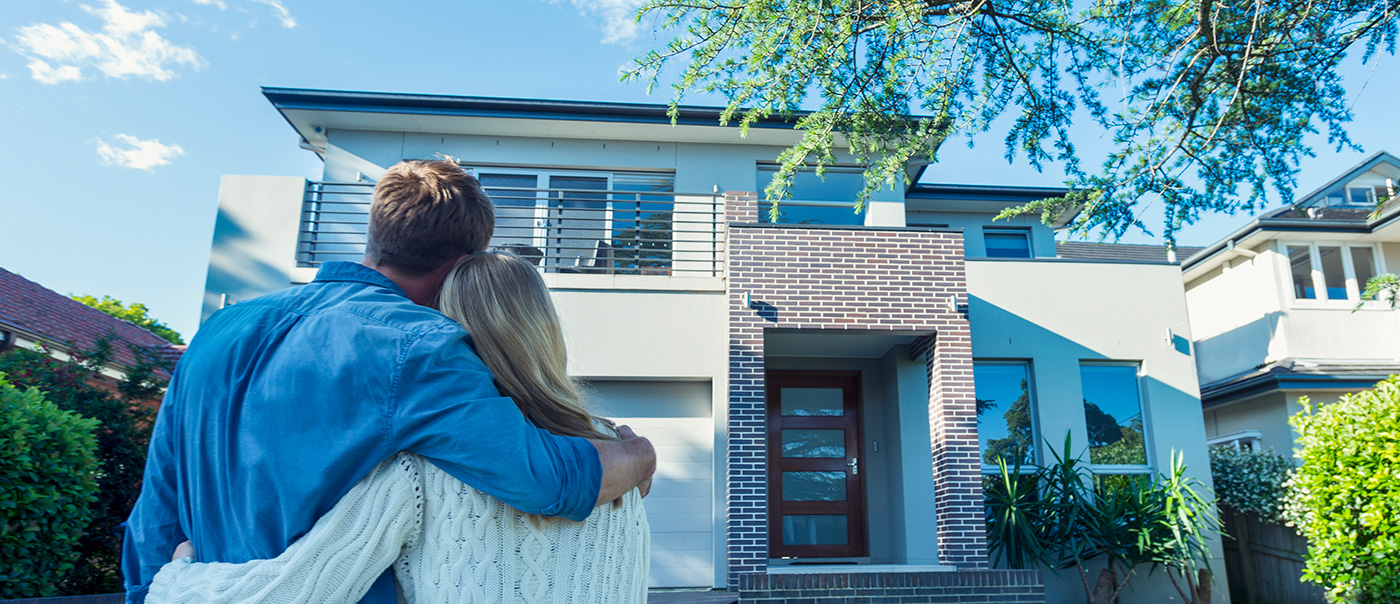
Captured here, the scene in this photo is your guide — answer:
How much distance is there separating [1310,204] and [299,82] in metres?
16.7

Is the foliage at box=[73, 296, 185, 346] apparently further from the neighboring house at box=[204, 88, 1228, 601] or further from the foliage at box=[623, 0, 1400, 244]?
the foliage at box=[623, 0, 1400, 244]

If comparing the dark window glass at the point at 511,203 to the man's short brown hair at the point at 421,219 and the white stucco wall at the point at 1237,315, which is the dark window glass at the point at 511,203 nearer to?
the man's short brown hair at the point at 421,219

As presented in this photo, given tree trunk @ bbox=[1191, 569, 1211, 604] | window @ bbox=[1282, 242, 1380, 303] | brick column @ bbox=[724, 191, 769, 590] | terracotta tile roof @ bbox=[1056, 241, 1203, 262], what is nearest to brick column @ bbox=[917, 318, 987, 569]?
brick column @ bbox=[724, 191, 769, 590]

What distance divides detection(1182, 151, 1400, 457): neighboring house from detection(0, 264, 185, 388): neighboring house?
1433 centimetres

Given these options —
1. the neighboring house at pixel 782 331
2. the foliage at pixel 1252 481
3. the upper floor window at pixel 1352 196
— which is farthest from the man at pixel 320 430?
the upper floor window at pixel 1352 196

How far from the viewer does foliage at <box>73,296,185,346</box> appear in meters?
26.3

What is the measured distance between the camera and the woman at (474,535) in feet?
3.51

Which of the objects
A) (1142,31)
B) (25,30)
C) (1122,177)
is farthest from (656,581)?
(25,30)

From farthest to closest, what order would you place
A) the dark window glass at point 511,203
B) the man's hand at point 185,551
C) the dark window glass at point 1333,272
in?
the dark window glass at point 1333,272 < the dark window glass at point 511,203 < the man's hand at point 185,551

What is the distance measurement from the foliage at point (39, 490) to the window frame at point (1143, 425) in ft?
30.5

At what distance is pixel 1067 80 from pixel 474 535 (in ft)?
18.1

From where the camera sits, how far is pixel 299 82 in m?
10.5

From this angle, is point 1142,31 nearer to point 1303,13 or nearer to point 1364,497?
point 1303,13

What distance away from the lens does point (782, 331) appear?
8.35 meters
